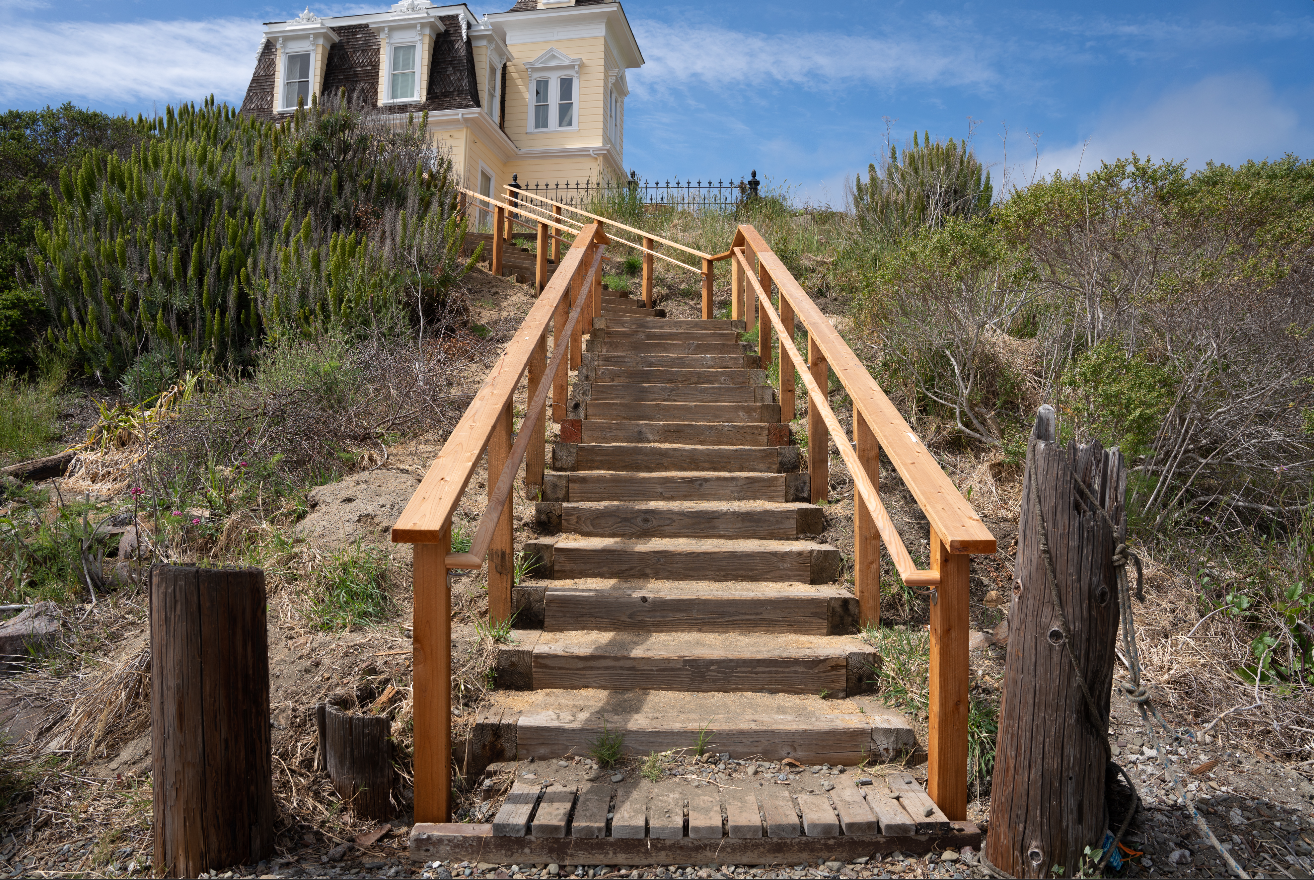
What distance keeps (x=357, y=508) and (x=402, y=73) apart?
55.5 ft

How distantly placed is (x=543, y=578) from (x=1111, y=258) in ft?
16.5

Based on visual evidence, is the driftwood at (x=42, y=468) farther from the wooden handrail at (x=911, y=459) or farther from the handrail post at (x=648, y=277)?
the wooden handrail at (x=911, y=459)

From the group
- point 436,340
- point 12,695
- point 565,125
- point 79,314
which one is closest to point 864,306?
point 436,340

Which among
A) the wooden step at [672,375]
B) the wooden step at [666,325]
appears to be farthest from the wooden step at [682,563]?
the wooden step at [666,325]

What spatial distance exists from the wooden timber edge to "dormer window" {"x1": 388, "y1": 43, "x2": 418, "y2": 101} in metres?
18.9

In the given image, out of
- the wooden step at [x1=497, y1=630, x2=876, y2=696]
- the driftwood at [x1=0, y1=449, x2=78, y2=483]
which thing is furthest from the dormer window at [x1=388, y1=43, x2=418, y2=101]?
the wooden step at [x1=497, y1=630, x2=876, y2=696]

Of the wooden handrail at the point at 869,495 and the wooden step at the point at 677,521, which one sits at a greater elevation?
the wooden handrail at the point at 869,495

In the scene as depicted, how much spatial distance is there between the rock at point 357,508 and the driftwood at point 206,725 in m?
1.74

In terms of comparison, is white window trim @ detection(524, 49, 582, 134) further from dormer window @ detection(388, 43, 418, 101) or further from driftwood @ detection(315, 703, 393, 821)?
driftwood @ detection(315, 703, 393, 821)

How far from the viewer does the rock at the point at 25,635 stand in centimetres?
383

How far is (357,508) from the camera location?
181 inches

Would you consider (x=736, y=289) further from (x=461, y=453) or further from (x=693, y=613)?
(x=461, y=453)

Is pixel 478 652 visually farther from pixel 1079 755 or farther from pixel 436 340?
pixel 436 340

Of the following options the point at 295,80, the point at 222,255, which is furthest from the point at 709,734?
the point at 295,80
